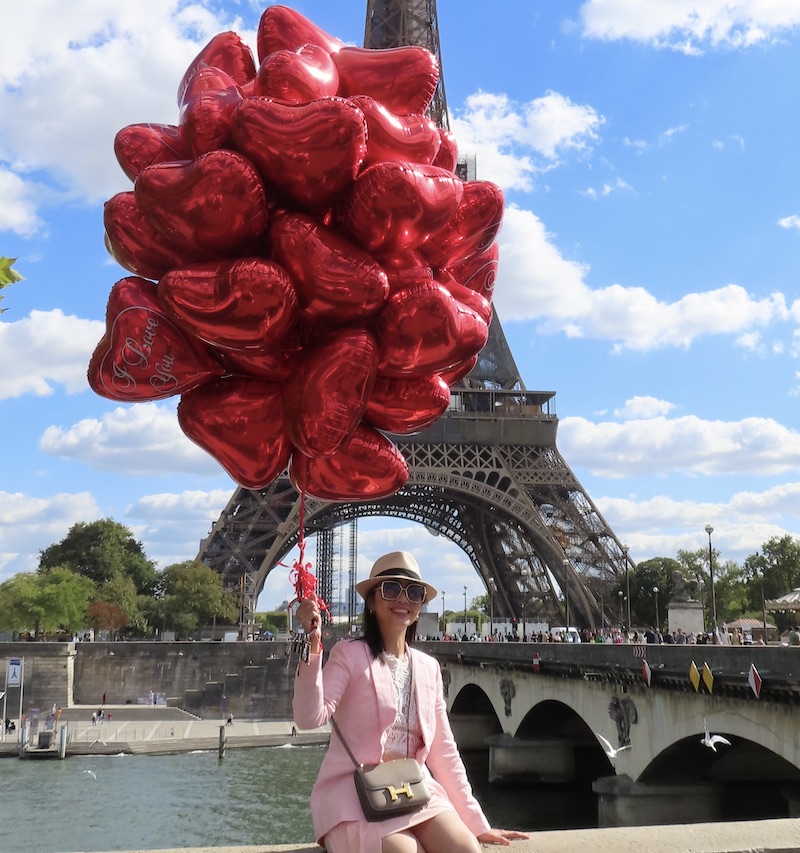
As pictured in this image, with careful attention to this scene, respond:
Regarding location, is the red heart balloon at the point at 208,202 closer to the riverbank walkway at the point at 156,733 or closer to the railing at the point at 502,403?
the riverbank walkway at the point at 156,733

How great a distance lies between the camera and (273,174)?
12.5 ft

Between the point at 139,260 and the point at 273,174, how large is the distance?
2.39 feet

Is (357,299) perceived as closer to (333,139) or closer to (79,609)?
(333,139)

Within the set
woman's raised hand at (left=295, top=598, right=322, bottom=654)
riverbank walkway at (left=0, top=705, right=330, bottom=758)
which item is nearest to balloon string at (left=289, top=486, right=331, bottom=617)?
woman's raised hand at (left=295, top=598, right=322, bottom=654)

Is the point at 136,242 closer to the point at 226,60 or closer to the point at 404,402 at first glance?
the point at 226,60

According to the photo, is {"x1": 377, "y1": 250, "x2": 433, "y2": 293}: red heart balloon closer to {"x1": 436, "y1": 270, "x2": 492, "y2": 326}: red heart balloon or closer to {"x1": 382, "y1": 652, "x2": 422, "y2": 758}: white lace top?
{"x1": 436, "y1": 270, "x2": 492, "y2": 326}: red heart balloon

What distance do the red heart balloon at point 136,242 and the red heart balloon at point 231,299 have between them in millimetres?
214

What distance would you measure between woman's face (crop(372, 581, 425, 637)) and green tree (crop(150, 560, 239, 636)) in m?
44.8

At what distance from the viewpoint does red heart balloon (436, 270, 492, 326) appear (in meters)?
4.35

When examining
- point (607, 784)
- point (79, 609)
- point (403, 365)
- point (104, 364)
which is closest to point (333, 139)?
point (403, 365)

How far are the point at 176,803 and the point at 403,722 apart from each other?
2150 centimetres

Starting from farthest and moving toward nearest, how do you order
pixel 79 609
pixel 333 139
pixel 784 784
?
pixel 79 609 < pixel 784 784 < pixel 333 139

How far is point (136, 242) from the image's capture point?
4.07 meters

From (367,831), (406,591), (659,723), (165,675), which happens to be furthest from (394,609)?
(165,675)
